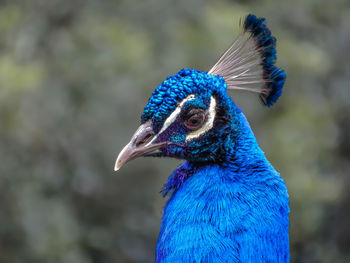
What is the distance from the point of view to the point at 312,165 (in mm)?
3188

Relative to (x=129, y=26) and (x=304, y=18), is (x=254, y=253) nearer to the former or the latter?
(x=129, y=26)

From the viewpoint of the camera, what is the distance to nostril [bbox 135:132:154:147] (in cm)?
140

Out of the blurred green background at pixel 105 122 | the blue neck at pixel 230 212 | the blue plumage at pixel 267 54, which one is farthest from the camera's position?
the blurred green background at pixel 105 122

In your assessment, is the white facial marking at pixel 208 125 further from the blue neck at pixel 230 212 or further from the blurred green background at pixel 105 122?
the blurred green background at pixel 105 122

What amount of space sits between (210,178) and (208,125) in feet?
0.47

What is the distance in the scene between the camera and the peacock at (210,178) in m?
1.36

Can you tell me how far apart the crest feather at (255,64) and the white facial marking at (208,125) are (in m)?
0.17

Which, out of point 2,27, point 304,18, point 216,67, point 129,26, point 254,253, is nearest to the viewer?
point 254,253

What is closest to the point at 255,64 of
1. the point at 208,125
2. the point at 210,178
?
the point at 208,125

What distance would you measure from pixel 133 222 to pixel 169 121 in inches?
62.2

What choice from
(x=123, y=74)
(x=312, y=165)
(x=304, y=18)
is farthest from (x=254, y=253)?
(x=304, y=18)

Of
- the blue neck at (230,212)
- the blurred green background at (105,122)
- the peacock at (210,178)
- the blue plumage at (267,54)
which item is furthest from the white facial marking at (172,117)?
the blurred green background at (105,122)

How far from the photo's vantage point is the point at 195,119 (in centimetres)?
142

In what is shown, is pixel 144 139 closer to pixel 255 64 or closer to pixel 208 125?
pixel 208 125
